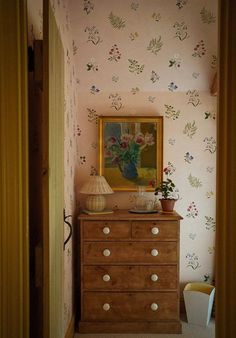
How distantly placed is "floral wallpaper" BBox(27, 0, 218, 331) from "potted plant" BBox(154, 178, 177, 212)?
0.12 metres

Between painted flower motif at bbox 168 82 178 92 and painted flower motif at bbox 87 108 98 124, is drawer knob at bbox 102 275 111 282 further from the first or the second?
painted flower motif at bbox 168 82 178 92

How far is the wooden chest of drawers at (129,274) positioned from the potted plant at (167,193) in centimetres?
20

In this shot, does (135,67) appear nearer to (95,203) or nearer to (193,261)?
(95,203)

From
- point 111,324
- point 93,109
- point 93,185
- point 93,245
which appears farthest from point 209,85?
point 111,324

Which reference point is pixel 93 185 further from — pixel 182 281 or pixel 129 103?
pixel 182 281

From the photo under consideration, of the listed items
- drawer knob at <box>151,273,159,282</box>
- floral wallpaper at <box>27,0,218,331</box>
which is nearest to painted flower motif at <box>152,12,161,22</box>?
floral wallpaper at <box>27,0,218,331</box>

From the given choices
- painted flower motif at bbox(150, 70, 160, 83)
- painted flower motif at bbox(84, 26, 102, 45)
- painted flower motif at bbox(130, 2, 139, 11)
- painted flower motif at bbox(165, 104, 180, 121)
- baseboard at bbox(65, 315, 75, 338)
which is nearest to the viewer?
baseboard at bbox(65, 315, 75, 338)

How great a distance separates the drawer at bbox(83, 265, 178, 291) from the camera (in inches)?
103

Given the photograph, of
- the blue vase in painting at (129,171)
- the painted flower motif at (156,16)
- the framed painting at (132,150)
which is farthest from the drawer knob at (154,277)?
the painted flower motif at (156,16)

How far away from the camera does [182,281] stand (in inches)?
122

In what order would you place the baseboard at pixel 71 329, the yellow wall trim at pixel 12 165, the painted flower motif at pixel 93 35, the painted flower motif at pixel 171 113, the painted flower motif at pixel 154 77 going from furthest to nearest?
the painted flower motif at pixel 171 113, the painted flower motif at pixel 154 77, the painted flower motif at pixel 93 35, the baseboard at pixel 71 329, the yellow wall trim at pixel 12 165

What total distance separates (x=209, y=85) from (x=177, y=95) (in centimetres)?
31

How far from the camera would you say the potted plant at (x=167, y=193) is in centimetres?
281

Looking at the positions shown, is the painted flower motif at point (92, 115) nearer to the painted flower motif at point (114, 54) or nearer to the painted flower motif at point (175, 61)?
the painted flower motif at point (114, 54)
